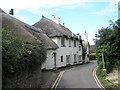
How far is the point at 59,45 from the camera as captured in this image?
106ft

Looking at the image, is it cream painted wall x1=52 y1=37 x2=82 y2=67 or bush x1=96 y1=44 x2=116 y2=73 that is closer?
bush x1=96 y1=44 x2=116 y2=73

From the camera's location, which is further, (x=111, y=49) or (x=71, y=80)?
(x=111, y=49)

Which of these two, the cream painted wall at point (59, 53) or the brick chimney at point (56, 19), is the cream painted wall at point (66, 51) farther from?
the brick chimney at point (56, 19)

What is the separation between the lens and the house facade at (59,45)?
30.9 m

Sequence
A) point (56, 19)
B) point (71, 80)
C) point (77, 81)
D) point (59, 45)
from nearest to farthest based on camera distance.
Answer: point (77, 81)
point (71, 80)
point (59, 45)
point (56, 19)

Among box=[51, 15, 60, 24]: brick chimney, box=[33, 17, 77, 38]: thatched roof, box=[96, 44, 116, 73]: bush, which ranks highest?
box=[51, 15, 60, 24]: brick chimney

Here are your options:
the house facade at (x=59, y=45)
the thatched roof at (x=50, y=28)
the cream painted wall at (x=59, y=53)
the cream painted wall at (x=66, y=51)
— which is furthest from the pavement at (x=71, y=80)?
the thatched roof at (x=50, y=28)

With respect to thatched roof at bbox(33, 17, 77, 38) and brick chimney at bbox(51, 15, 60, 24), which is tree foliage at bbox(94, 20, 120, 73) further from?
brick chimney at bbox(51, 15, 60, 24)

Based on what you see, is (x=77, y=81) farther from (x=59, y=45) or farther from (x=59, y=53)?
(x=59, y=45)

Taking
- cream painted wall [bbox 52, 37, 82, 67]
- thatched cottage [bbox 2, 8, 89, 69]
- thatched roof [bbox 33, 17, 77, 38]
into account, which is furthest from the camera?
thatched roof [bbox 33, 17, 77, 38]

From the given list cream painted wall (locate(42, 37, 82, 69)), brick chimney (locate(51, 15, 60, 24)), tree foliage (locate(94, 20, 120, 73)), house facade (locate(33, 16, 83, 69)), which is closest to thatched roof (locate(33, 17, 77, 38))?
house facade (locate(33, 16, 83, 69))

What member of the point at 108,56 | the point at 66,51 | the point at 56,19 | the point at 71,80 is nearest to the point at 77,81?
the point at 71,80

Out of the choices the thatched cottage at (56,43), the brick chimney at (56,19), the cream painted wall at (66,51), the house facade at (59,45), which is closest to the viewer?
the thatched cottage at (56,43)

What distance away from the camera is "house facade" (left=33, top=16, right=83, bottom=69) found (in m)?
30.9
